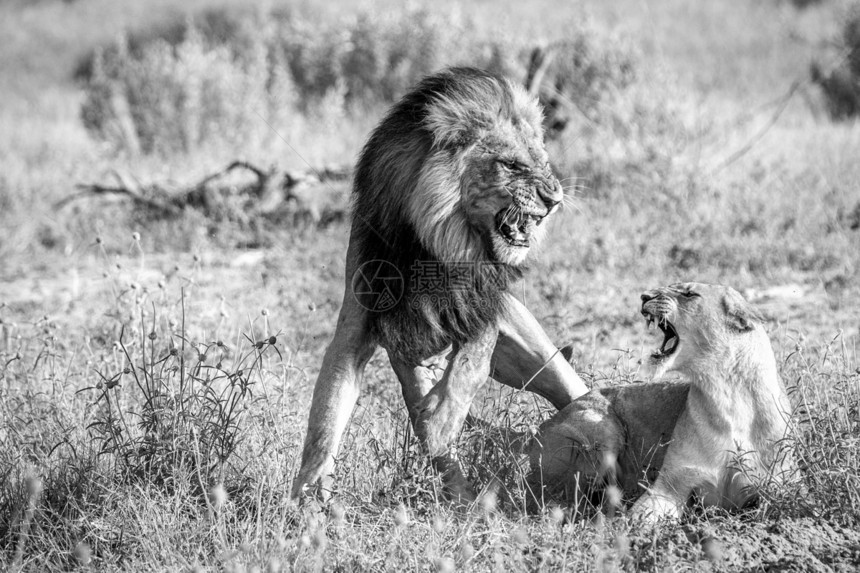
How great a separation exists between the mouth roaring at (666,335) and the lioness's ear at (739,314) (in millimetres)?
212

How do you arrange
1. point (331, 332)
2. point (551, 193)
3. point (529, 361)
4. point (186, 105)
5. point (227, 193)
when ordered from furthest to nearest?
point (186, 105)
point (227, 193)
point (331, 332)
point (529, 361)
point (551, 193)

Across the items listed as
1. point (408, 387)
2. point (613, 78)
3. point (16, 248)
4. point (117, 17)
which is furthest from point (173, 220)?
point (117, 17)

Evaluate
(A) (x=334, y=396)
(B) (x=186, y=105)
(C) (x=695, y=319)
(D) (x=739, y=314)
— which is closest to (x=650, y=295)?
(C) (x=695, y=319)

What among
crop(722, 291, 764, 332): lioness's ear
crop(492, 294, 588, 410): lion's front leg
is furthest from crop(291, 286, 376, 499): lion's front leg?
crop(722, 291, 764, 332): lioness's ear

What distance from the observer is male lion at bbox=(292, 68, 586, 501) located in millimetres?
3920

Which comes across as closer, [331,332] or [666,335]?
[666,335]

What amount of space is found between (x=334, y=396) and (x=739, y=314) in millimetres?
1564

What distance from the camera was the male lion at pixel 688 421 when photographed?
12.6 ft

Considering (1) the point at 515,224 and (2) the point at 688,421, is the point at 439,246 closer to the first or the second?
(1) the point at 515,224

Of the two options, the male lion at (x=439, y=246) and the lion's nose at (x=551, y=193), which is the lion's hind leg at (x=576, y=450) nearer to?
the male lion at (x=439, y=246)

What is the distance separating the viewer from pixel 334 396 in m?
3.98

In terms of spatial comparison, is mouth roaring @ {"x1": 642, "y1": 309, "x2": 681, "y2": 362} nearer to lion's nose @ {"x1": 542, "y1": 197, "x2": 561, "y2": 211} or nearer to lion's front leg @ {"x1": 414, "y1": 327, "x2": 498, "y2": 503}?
lion's nose @ {"x1": 542, "y1": 197, "x2": 561, "y2": 211}

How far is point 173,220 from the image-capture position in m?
9.38

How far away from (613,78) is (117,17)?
18455 mm
